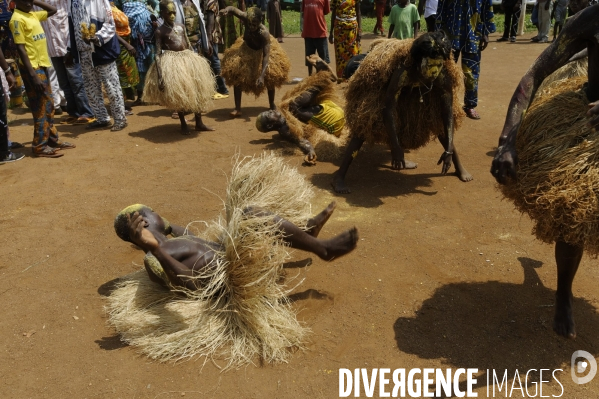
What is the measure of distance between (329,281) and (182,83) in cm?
391

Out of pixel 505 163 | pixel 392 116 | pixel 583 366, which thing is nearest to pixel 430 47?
pixel 392 116

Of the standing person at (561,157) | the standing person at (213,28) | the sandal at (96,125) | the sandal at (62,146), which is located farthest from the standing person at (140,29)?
the standing person at (561,157)

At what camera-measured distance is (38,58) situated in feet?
19.7

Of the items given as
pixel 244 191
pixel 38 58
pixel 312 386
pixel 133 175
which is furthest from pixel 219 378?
pixel 38 58

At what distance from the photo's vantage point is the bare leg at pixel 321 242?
3277mm

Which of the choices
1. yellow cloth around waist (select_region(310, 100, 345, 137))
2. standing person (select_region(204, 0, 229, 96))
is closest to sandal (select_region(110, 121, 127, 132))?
standing person (select_region(204, 0, 229, 96))

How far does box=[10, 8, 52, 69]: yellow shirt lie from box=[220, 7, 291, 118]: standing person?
2334mm

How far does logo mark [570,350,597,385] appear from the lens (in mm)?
2680

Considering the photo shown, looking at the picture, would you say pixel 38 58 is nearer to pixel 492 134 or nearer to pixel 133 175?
pixel 133 175

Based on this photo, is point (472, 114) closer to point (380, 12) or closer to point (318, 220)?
point (318, 220)

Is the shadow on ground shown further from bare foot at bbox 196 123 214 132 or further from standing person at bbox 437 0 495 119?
bare foot at bbox 196 123 214 132

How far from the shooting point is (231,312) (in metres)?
3.10

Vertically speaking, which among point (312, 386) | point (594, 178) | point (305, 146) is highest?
point (594, 178)

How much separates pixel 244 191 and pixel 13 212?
2625 millimetres
